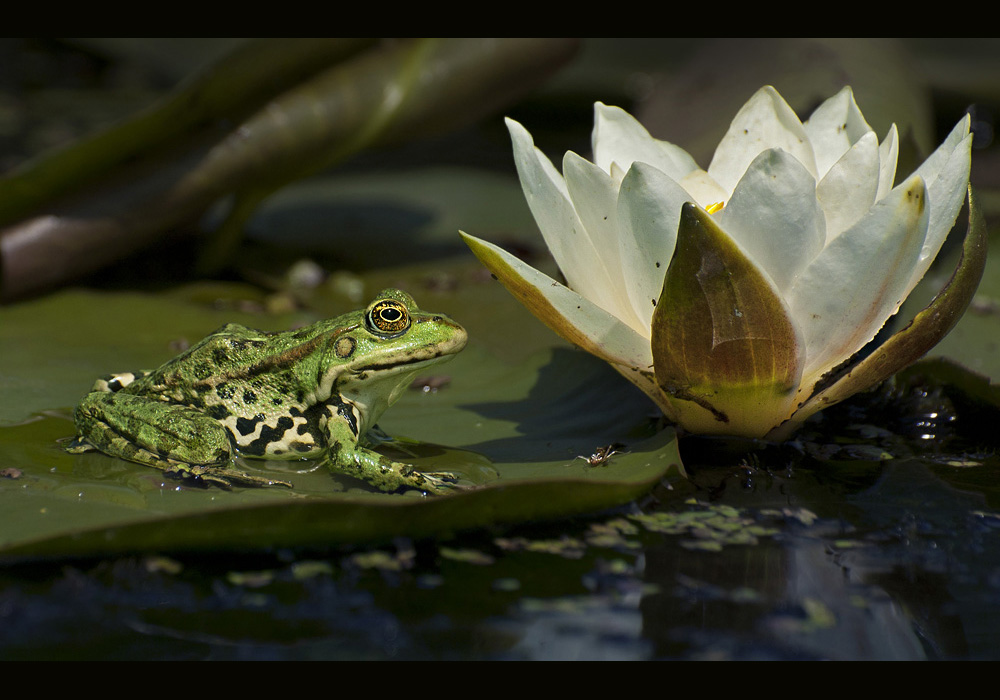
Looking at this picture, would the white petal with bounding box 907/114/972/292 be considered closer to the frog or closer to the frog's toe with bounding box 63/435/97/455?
the frog

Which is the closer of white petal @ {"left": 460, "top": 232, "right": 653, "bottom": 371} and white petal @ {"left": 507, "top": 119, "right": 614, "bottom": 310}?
white petal @ {"left": 460, "top": 232, "right": 653, "bottom": 371}

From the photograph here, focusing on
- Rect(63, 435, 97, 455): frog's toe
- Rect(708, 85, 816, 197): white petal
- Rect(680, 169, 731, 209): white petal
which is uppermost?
Rect(708, 85, 816, 197): white petal

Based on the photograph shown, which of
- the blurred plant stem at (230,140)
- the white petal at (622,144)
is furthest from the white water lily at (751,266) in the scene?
the blurred plant stem at (230,140)

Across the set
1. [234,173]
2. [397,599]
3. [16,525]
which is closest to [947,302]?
[397,599]

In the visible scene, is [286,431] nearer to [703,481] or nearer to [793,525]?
[703,481]

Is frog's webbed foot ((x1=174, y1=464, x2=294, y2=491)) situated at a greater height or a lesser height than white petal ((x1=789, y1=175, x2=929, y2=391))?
lesser

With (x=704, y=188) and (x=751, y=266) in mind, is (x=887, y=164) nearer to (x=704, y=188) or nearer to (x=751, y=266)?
(x=704, y=188)

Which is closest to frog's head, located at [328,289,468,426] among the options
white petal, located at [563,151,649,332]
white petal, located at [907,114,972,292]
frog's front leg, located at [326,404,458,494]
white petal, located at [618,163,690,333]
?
frog's front leg, located at [326,404,458,494]
